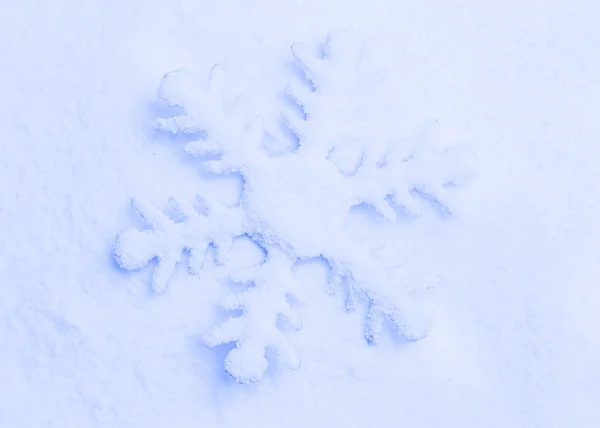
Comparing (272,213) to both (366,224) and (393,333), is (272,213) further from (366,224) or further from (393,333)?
(393,333)

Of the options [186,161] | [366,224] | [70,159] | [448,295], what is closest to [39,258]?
[70,159]

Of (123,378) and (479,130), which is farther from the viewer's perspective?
(479,130)

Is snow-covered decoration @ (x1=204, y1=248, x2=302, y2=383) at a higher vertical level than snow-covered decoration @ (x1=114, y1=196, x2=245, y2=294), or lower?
lower

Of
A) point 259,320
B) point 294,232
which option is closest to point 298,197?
point 294,232

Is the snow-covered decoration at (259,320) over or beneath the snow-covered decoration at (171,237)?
beneath
